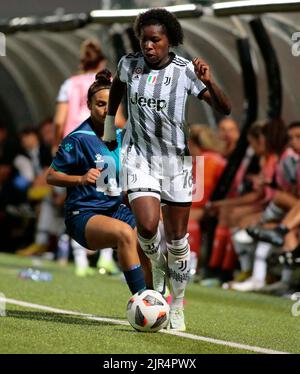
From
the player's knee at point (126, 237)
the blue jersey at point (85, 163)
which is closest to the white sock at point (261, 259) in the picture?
the blue jersey at point (85, 163)

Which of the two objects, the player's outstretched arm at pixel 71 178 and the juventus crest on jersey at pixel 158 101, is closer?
the juventus crest on jersey at pixel 158 101

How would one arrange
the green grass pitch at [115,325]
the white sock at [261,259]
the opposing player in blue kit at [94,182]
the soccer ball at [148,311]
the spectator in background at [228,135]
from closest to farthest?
the green grass pitch at [115,325] → the soccer ball at [148,311] → the opposing player in blue kit at [94,182] → the white sock at [261,259] → the spectator in background at [228,135]

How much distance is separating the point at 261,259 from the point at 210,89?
5.18 m

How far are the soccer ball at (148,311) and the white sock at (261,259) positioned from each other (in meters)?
4.78

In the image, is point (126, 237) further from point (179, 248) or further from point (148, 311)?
point (148, 311)

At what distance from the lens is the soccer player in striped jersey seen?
8266 millimetres

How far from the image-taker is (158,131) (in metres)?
8.41

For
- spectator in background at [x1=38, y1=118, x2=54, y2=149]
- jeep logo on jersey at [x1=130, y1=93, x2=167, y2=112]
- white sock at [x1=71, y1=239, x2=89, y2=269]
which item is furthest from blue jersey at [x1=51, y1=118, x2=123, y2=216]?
spectator in background at [x1=38, y1=118, x2=54, y2=149]

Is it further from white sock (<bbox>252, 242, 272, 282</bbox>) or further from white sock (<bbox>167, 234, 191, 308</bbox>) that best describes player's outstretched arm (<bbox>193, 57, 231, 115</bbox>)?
white sock (<bbox>252, 242, 272, 282</bbox>)

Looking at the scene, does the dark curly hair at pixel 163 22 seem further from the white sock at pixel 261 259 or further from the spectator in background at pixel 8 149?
the spectator in background at pixel 8 149

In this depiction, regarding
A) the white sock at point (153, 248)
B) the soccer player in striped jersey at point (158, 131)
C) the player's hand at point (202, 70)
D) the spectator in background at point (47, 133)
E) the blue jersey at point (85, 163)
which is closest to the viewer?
→ the player's hand at point (202, 70)

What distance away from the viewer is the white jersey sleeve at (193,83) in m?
8.31

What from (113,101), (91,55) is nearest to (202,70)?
(113,101)

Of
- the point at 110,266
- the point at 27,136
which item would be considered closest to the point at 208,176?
the point at 110,266
